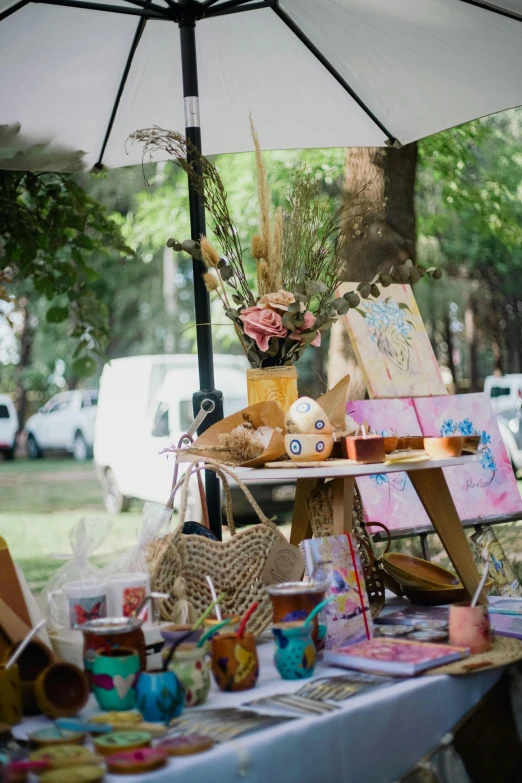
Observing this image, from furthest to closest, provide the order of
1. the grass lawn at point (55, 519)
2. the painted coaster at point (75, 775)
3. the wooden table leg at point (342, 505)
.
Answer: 1. the grass lawn at point (55, 519)
2. the wooden table leg at point (342, 505)
3. the painted coaster at point (75, 775)

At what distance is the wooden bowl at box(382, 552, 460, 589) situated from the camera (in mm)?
2607

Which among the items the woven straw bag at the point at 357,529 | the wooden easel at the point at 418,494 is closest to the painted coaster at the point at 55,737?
the wooden easel at the point at 418,494

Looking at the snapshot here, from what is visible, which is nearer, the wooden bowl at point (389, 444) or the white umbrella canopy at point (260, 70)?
the wooden bowl at point (389, 444)

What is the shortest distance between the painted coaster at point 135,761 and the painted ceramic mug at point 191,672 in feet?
0.87

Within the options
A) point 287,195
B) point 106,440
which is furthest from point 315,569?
point 106,440

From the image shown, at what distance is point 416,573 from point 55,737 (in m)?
1.57

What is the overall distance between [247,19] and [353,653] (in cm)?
213

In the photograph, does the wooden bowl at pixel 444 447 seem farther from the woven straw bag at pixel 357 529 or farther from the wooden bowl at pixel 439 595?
the wooden bowl at pixel 439 595

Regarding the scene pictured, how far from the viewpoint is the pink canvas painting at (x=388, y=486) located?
135 inches

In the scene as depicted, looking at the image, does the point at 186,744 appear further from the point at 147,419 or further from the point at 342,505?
the point at 147,419

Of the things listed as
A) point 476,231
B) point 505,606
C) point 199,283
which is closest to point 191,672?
point 505,606

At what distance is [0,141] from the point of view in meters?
3.16

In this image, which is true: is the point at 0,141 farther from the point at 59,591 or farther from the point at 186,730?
the point at 186,730
